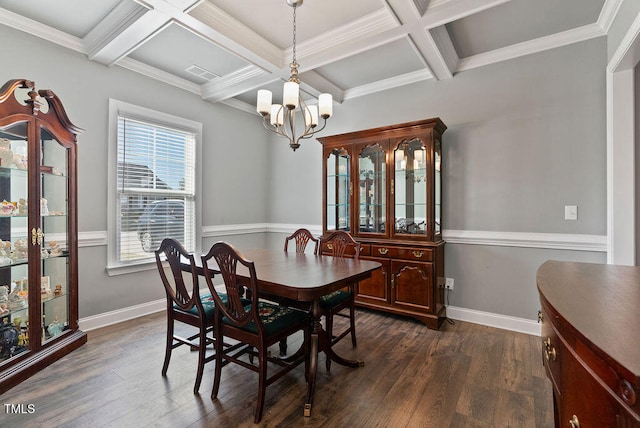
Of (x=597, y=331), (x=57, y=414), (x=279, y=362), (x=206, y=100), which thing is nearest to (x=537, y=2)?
(x=597, y=331)

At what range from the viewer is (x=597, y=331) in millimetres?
758

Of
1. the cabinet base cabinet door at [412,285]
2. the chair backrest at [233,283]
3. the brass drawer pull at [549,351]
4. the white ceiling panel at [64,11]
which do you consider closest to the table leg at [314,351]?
the chair backrest at [233,283]

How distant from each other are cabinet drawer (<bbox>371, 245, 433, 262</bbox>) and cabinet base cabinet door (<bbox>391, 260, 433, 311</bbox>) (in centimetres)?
6

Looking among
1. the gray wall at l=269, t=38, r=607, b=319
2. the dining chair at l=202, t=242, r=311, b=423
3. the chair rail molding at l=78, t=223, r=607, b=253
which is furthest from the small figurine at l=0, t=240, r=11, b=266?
the gray wall at l=269, t=38, r=607, b=319

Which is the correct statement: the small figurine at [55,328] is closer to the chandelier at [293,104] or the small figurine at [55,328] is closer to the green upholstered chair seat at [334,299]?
the green upholstered chair seat at [334,299]

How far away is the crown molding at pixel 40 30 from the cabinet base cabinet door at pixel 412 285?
12.0ft

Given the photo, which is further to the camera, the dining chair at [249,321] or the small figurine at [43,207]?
the small figurine at [43,207]

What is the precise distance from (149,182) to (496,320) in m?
3.94

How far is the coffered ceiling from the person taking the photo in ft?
7.73

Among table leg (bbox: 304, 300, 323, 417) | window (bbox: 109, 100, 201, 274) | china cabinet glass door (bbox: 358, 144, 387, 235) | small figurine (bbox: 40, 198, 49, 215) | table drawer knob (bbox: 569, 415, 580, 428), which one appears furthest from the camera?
china cabinet glass door (bbox: 358, 144, 387, 235)

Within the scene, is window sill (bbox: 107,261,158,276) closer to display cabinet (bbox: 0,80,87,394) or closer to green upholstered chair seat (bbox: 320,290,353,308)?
display cabinet (bbox: 0,80,87,394)

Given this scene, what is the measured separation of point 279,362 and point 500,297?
236cm

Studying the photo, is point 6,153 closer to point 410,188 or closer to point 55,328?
point 55,328

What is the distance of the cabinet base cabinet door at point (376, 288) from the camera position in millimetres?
3314
